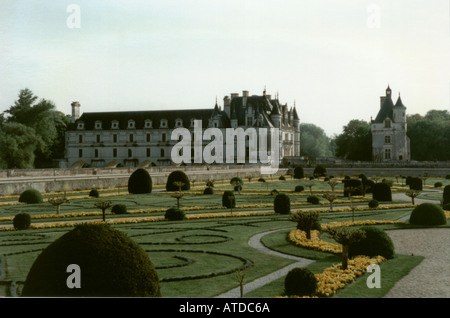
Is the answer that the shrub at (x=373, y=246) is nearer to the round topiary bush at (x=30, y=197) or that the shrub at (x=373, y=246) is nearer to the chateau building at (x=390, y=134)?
the round topiary bush at (x=30, y=197)

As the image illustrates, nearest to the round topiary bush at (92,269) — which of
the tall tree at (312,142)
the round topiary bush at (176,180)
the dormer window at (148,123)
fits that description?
the round topiary bush at (176,180)

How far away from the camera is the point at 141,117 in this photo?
69.1 m

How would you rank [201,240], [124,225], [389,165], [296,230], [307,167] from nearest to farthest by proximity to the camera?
[201,240] → [296,230] → [124,225] → [389,165] → [307,167]

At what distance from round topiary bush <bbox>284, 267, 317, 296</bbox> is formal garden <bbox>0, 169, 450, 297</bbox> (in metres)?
0.02

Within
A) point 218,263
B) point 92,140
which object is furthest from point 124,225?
point 92,140

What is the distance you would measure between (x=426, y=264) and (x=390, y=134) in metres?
55.1

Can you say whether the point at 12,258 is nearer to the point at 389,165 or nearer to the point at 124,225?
the point at 124,225

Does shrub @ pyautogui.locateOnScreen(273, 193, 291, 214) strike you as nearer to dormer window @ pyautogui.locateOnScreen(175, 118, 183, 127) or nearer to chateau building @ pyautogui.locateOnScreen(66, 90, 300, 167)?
chateau building @ pyautogui.locateOnScreen(66, 90, 300, 167)

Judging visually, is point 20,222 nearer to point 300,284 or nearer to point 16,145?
point 300,284

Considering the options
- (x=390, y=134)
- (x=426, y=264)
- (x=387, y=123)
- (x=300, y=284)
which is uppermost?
(x=387, y=123)

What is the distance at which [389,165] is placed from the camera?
50656 mm

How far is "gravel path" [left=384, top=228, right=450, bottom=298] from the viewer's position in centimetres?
848

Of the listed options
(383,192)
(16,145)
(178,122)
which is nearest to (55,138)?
(178,122)
